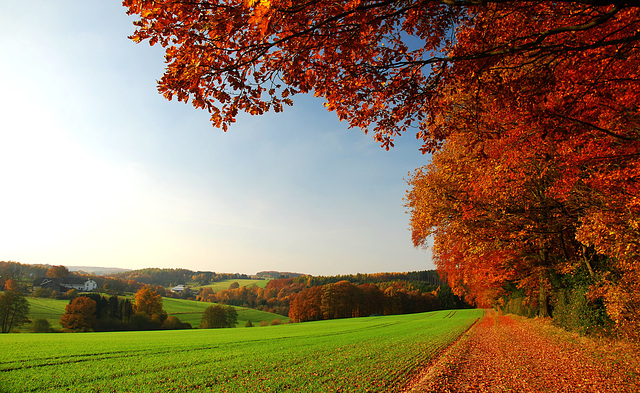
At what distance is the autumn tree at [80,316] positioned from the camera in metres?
46.2

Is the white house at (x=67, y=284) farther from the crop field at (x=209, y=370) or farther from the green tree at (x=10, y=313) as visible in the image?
the crop field at (x=209, y=370)

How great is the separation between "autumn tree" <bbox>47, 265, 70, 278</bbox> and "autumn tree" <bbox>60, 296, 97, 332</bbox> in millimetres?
46741

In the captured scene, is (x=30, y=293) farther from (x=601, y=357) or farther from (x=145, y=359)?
(x=601, y=357)

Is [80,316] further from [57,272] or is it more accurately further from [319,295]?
[57,272]

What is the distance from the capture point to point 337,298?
70.8 meters

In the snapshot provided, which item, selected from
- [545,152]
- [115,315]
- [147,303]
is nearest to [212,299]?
[147,303]

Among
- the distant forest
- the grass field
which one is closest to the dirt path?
the distant forest

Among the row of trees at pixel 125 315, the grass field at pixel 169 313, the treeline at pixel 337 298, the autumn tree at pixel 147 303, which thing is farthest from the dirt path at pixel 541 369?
the autumn tree at pixel 147 303

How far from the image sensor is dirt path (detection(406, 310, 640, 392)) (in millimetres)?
8328

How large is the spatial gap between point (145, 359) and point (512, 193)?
19871 mm

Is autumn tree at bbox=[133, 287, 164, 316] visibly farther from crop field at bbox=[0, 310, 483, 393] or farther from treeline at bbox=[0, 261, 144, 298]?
crop field at bbox=[0, 310, 483, 393]

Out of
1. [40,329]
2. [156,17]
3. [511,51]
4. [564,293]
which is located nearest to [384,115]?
[511,51]

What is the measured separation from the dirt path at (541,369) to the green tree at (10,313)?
193ft

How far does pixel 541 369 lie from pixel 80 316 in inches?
2395
